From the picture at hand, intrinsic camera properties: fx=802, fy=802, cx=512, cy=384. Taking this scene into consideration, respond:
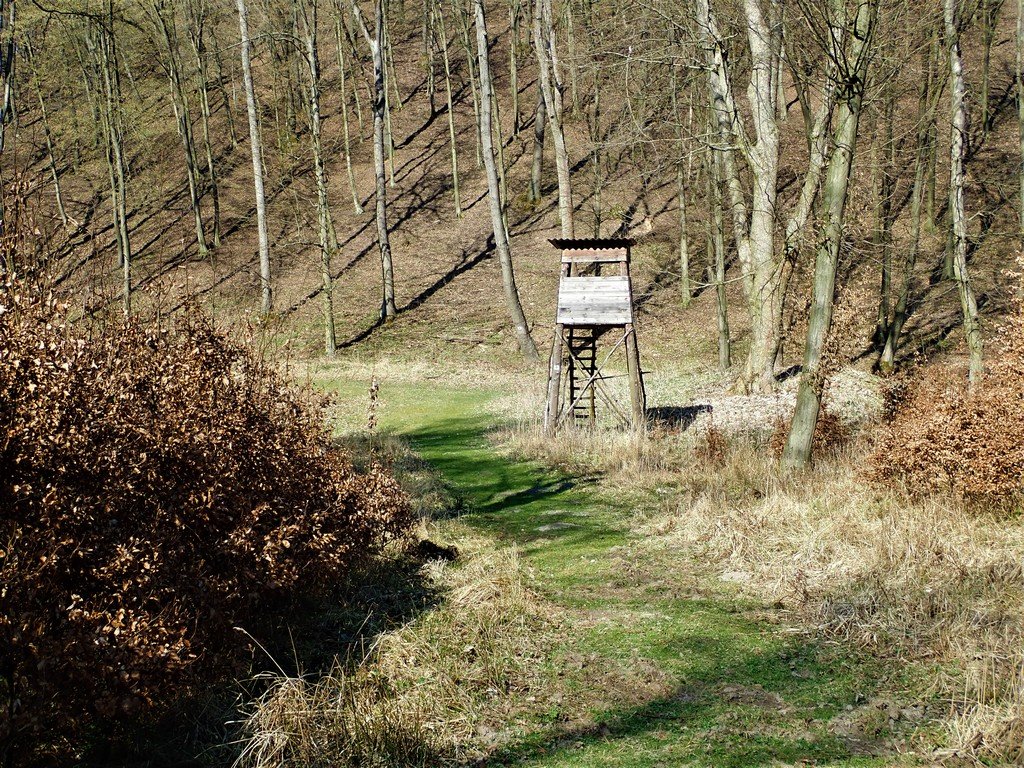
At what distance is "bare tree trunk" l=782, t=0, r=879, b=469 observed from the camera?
8.48 meters

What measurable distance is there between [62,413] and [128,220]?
117 feet

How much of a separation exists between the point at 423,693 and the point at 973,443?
592 cm

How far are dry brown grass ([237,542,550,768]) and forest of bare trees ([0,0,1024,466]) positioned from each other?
288 centimetres

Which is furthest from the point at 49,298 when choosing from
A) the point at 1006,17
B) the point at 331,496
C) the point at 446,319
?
the point at 1006,17

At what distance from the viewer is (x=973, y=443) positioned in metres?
7.85

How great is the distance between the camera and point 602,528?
8.87 meters

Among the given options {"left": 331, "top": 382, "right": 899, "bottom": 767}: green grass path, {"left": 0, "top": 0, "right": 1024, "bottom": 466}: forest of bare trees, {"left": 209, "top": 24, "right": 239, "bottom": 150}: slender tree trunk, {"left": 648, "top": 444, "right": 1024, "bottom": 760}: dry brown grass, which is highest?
{"left": 209, "top": 24, "right": 239, "bottom": 150}: slender tree trunk

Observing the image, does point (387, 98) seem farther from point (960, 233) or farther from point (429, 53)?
point (960, 233)

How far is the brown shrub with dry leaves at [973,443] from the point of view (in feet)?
25.0

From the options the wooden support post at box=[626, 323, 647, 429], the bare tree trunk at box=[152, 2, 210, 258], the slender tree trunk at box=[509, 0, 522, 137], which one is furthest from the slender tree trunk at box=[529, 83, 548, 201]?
the wooden support post at box=[626, 323, 647, 429]

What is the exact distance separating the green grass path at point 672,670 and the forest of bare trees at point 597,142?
339cm

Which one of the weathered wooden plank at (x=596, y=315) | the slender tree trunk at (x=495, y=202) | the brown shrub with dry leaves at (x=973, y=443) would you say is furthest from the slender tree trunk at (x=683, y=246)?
the brown shrub with dry leaves at (x=973, y=443)

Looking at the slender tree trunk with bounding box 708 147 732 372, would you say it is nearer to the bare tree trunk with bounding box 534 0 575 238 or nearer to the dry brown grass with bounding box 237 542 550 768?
the bare tree trunk with bounding box 534 0 575 238

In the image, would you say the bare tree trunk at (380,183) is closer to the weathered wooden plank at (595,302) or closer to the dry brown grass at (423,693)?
the weathered wooden plank at (595,302)
